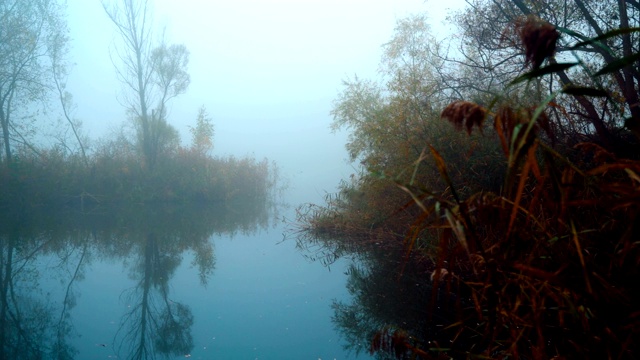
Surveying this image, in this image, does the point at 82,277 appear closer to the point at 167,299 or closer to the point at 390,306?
the point at 167,299

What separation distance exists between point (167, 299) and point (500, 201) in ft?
9.34

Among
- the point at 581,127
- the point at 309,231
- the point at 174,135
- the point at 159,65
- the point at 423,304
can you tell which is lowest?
the point at 423,304

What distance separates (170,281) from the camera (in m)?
3.79

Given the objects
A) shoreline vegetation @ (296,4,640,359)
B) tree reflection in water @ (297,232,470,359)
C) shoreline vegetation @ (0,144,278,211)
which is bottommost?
tree reflection in water @ (297,232,470,359)

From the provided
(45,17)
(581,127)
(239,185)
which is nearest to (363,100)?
(581,127)

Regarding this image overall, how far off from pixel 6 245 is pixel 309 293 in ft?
16.8

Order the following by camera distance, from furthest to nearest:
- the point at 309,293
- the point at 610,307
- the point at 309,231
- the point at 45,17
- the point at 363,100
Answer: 1. the point at 45,17
2. the point at 363,100
3. the point at 309,231
4. the point at 309,293
5. the point at 610,307

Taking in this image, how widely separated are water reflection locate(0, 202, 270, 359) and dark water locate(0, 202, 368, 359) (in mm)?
11

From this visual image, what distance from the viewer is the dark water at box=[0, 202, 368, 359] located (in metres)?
2.31

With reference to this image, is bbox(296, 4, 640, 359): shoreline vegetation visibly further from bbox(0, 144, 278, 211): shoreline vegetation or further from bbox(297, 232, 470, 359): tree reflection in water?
bbox(0, 144, 278, 211): shoreline vegetation

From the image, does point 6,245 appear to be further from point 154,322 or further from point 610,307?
point 610,307

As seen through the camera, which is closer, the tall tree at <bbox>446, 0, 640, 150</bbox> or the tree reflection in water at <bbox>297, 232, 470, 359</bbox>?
the tree reflection in water at <bbox>297, 232, 470, 359</bbox>

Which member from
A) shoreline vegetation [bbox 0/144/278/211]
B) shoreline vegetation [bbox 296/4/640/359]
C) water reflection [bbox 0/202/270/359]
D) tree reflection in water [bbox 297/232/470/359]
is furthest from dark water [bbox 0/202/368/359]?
shoreline vegetation [bbox 0/144/278/211]

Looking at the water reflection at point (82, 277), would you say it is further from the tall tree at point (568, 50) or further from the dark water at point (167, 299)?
the tall tree at point (568, 50)
